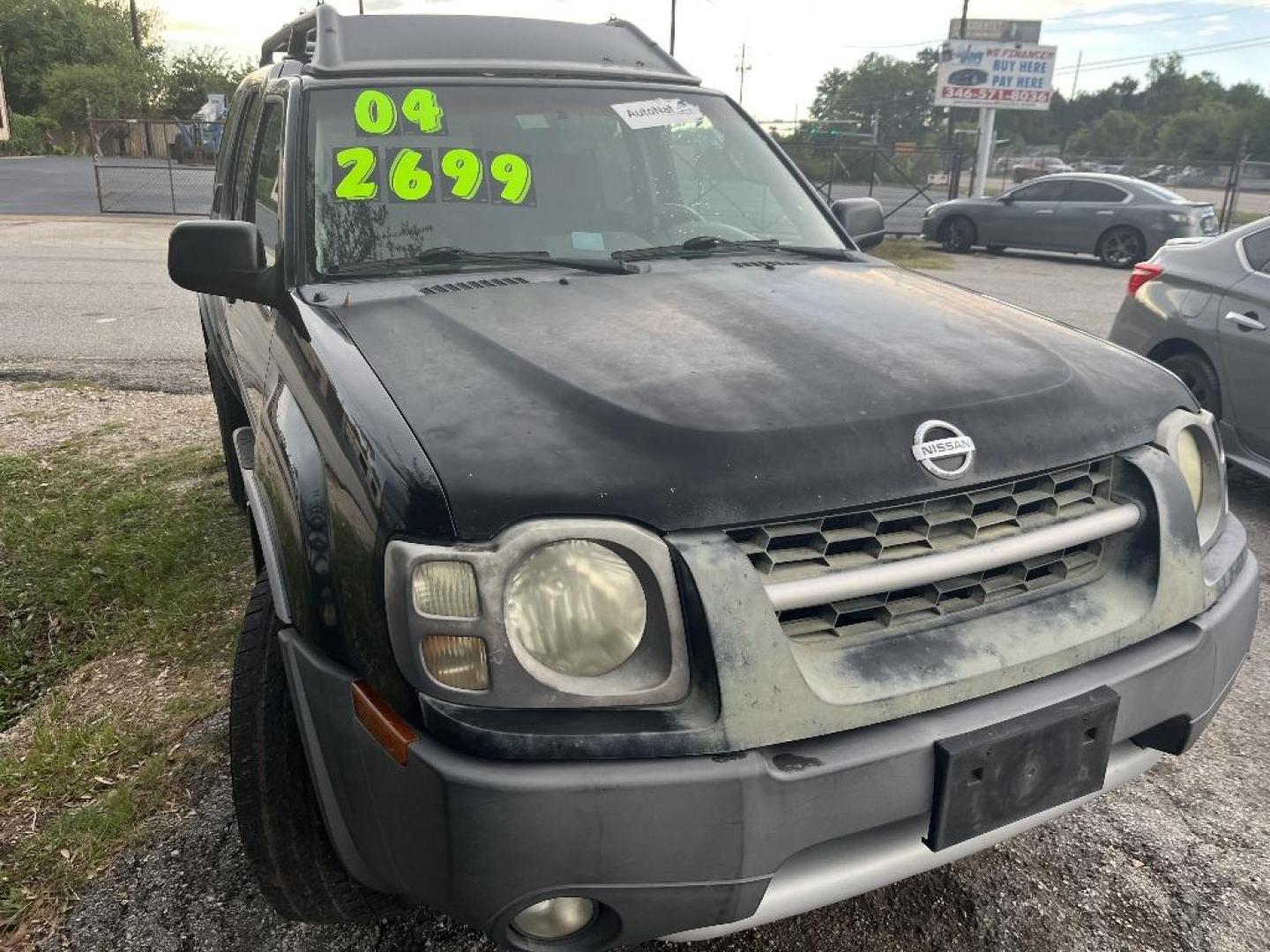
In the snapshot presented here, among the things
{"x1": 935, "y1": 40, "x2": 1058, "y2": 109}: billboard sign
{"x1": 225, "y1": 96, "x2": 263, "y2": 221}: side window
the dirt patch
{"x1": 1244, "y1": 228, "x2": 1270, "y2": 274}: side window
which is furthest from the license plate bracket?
{"x1": 935, "y1": 40, "x2": 1058, "y2": 109}: billboard sign

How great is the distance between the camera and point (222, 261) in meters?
2.48

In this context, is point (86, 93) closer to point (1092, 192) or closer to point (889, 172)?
point (889, 172)

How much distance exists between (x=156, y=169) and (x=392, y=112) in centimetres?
2392

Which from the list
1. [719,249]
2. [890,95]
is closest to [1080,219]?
[719,249]

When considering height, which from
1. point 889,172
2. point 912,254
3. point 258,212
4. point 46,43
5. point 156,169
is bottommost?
point 912,254

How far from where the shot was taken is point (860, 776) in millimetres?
1643

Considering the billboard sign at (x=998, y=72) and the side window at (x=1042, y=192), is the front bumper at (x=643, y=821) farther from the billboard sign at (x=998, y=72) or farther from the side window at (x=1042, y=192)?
the billboard sign at (x=998, y=72)

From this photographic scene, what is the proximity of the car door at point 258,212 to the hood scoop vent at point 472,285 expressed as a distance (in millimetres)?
460

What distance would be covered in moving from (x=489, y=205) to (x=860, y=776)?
1.86 meters

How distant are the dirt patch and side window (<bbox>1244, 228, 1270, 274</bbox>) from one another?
211 inches

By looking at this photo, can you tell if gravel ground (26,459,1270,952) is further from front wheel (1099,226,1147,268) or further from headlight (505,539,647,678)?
front wheel (1099,226,1147,268)

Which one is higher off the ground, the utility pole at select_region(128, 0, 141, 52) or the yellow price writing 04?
the utility pole at select_region(128, 0, 141, 52)

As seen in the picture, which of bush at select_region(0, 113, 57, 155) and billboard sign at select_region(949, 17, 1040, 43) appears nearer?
billboard sign at select_region(949, 17, 1040, 43)

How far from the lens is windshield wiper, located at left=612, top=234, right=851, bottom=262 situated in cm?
289
